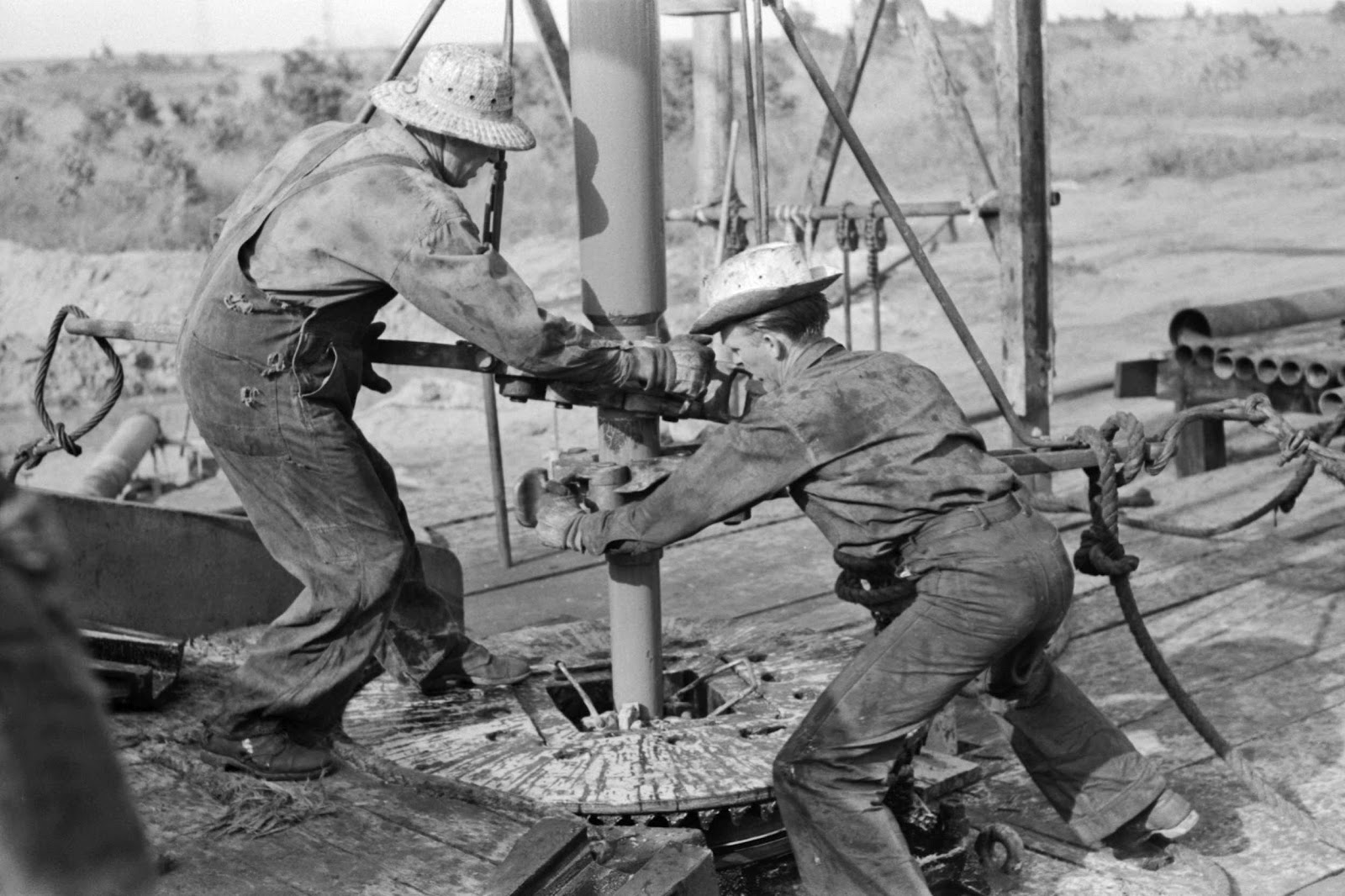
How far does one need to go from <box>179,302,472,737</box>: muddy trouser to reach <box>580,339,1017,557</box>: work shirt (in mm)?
862

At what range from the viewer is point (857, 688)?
3.70 m

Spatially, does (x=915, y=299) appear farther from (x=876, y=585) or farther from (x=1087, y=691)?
(x=876, y=585)

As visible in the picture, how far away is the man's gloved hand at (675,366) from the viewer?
3.97 m

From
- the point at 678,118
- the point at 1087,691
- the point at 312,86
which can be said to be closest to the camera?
the point at 1087,691

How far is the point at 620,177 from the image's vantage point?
13.6 ft

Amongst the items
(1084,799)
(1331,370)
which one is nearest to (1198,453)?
(1331,370)

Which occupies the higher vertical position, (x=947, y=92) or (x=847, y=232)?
(x=947, y=92)

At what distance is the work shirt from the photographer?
146 inches

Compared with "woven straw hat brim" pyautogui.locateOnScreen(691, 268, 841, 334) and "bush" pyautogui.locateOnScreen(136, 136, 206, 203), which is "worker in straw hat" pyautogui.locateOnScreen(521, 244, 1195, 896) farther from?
"bush" pyautogui.locateOnScreen(136, 136, 206, 203)

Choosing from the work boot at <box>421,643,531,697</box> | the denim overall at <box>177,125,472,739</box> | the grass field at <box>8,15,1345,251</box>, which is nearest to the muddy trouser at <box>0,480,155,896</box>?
the denim overall at <box>177,125,472,739</box>

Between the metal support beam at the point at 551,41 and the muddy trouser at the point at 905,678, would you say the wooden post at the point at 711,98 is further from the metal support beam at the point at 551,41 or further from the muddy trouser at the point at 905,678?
the muddy trouser at the point at 905,678

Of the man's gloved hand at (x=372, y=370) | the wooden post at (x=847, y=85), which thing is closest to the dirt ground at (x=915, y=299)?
the wooden post at (x=847, y=85)

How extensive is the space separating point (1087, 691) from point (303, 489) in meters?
2.85

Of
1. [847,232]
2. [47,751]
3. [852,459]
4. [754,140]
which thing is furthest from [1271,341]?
[47,751]
